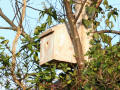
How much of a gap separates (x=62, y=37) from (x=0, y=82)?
0.95 meters

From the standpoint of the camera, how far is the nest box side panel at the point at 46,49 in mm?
5211

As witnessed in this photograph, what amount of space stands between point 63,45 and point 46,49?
214mm

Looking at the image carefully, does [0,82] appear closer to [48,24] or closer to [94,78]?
[48,24]

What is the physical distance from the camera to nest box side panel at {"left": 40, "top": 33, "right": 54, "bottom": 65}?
17.1 ft

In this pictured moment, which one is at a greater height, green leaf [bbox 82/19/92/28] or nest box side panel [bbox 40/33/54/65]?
green leaf [bbox 82/19/92/28]

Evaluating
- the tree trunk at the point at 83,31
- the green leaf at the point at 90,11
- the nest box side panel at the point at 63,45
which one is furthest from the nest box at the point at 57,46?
the green leaf at the point at 90,11

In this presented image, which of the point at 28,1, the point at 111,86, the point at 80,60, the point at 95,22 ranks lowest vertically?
the point at 111,86

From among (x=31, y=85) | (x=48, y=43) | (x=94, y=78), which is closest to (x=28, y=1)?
(x=48, y=43)

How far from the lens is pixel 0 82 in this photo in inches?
215

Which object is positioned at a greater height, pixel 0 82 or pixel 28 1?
pixel 28 1

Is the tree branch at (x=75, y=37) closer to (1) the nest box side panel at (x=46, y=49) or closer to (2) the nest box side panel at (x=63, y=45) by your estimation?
(2) the nest box side panel at (x=63, y=45)

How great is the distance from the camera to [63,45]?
207 inches

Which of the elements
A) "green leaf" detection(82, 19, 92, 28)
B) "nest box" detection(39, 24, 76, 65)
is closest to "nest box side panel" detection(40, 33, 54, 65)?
"nest box" detection(39, 24, 76, 65)

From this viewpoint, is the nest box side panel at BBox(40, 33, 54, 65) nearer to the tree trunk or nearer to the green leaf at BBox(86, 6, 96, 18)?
the tree trunk
